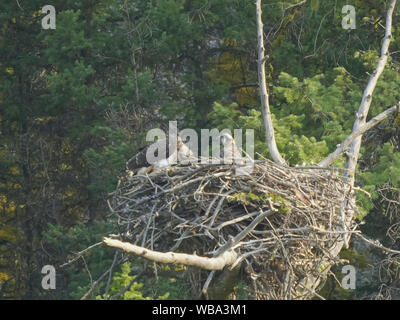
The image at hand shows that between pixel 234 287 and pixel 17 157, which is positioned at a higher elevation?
pixel 17 157

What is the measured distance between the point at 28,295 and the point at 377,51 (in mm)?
8684

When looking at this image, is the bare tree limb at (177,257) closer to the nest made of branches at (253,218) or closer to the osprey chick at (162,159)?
the nest made of branches at (253,218)

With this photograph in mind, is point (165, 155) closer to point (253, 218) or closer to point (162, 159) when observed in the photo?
point (162, 159)

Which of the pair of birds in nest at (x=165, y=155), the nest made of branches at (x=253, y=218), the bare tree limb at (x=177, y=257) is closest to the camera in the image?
the bare tree limb at (x=177, y=257)

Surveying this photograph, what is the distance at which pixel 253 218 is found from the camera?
9.52 m

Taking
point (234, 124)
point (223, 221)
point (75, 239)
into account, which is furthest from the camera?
point (75, 239)

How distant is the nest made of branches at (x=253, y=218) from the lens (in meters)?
9.37

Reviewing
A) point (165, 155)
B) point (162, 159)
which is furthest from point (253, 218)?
point (165, 155)

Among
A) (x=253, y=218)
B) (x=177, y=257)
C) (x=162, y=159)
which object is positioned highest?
(x=162, y=159)

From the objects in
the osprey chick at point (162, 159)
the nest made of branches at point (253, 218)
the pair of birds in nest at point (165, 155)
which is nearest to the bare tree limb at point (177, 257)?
the nest made of branches at point (253, 218)

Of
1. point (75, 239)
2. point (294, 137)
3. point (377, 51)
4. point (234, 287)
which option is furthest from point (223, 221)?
point (75, 239)

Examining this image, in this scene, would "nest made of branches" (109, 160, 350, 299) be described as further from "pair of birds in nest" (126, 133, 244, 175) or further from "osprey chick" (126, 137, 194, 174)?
"osprey chick" (126, 137, 194, 174)

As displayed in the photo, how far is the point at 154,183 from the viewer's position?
10.2 meters

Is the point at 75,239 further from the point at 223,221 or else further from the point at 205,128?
the point at 223,221
